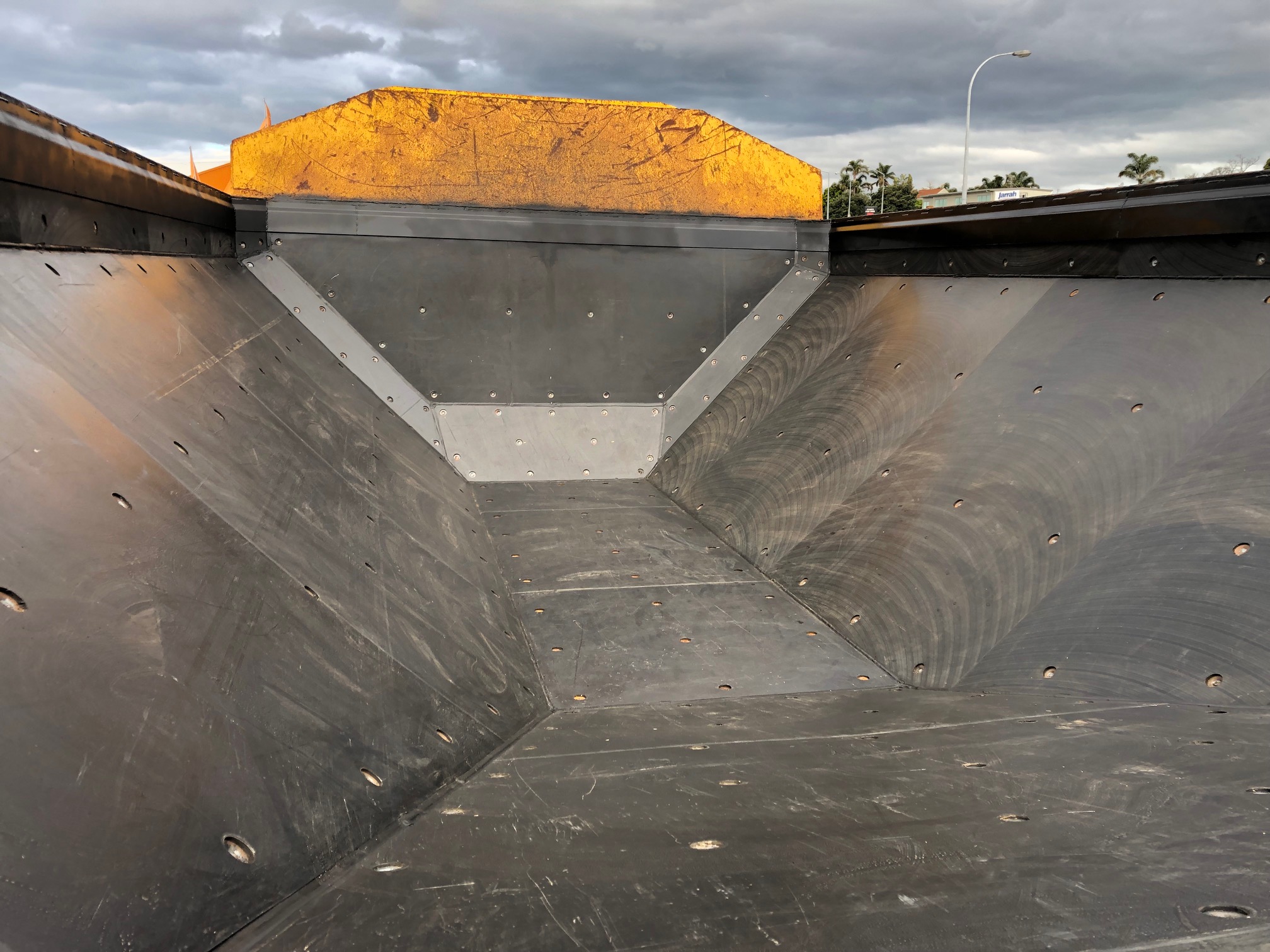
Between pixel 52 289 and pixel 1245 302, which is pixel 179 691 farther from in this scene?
pixel 1245 302

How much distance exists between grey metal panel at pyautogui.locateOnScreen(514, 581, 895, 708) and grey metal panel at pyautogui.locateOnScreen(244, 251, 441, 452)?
7.79ft

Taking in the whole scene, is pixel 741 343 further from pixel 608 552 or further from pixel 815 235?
pixel 608 552

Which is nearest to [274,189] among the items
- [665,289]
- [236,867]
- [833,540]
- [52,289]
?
[665,289]

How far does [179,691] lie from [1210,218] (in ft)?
12.2

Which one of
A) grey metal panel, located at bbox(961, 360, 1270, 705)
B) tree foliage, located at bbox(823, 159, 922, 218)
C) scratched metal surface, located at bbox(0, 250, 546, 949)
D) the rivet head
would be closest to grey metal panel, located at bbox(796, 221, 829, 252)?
grey metal panel, located at bbox(961, 360, 1270, 705)

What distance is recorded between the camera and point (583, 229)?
6348 mm

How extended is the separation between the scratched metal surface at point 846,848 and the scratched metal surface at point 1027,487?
29 centimetres

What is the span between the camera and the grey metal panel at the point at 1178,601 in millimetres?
2324

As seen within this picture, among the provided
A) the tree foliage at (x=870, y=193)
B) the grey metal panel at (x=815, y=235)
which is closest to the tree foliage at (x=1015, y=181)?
the tree foliage at (x=870, y=193)

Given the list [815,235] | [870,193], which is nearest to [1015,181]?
[870,193]

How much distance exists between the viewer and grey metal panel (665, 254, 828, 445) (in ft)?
20.8

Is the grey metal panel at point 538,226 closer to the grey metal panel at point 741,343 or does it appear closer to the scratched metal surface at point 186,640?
the grey metal panel at point 741,343

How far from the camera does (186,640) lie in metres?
1.67

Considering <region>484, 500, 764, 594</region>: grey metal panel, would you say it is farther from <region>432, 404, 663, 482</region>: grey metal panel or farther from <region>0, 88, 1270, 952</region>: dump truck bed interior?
<region>432, 404, 663, 482</region>: grey metal panel
